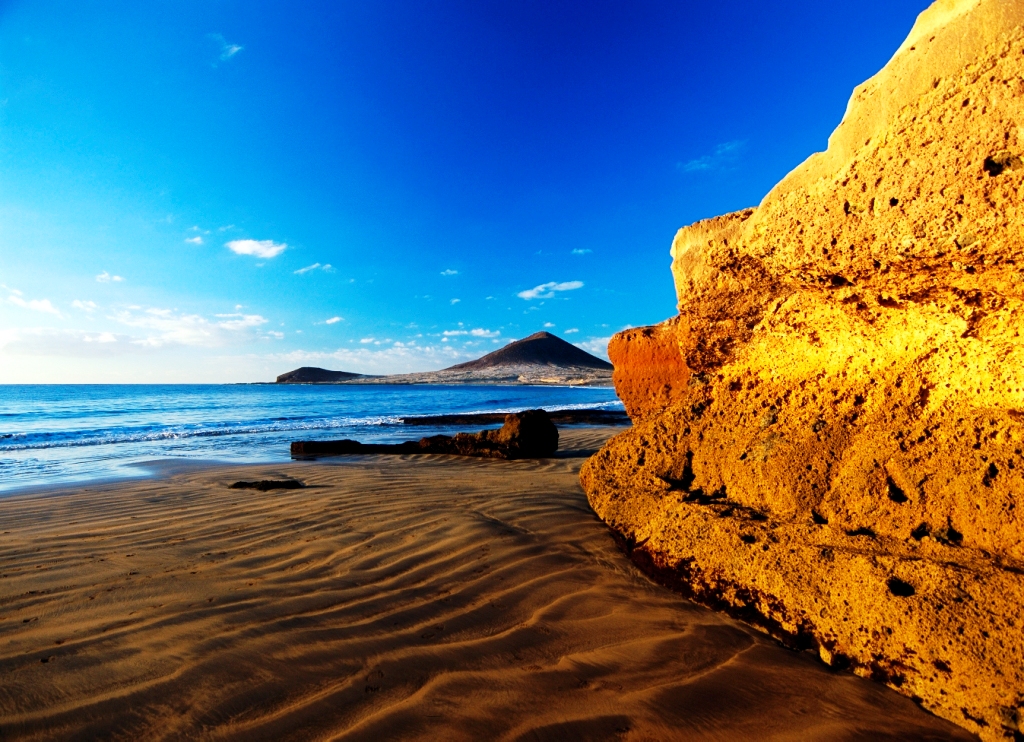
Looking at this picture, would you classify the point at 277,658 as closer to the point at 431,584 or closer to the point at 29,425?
the point at 431,584

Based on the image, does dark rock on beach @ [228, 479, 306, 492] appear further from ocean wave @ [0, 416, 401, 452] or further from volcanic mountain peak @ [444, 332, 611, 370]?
volcanic mountain peak @ [444, 332, 611, 370]

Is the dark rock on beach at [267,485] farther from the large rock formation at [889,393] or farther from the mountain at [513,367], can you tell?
the mountain at [513,367]

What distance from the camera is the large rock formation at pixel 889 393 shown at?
173 centimetres

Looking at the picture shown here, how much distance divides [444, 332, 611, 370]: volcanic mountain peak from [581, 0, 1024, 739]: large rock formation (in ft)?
334

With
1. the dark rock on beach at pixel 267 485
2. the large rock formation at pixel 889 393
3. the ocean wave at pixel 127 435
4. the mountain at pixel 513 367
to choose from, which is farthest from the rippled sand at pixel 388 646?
the mountain at pixel 513 367

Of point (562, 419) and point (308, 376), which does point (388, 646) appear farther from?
point (308, 376)

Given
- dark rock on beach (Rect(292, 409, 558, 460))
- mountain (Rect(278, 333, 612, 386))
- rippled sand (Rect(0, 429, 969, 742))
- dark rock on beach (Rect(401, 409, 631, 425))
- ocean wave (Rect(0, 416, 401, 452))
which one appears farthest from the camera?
mountain (Rect(278, 333, 612, 386))

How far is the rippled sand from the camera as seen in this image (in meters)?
1.65

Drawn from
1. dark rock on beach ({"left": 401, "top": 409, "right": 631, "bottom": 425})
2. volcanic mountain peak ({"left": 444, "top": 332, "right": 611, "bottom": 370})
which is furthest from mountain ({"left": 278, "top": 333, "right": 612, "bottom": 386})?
dark rock on beach ({"left": 401, "top": 409, "right": 631, "bottom": 425})

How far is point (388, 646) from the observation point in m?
2.08

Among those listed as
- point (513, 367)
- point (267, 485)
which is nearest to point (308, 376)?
point (513, 367)

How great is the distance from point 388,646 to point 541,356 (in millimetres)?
112563

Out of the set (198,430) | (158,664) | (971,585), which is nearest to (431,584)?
(158,664)

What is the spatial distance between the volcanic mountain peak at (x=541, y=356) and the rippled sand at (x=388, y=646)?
102 metres
